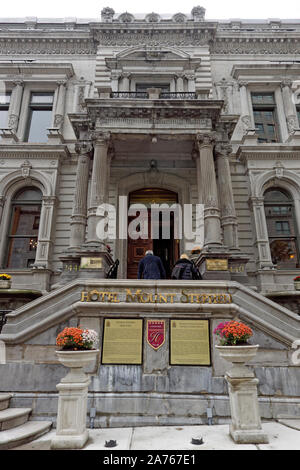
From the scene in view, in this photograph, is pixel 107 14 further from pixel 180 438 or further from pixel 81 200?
pixel 180 438

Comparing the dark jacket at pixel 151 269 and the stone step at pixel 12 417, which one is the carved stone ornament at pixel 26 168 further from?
the stone step at pixel 12 417

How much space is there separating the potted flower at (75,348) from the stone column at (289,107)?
49.8 ft

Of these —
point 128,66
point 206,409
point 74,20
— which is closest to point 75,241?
point 206,409

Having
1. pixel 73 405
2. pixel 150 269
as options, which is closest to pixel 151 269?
pixel 150 269

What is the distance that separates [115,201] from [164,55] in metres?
9.64

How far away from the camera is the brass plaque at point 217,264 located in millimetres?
9805

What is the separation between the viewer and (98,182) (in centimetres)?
1128

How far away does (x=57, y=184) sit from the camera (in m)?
14.5

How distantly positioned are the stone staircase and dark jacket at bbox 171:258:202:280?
16.8 ft

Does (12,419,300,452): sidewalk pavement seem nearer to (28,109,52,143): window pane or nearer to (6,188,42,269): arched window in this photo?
(6,188,42,269): arched window

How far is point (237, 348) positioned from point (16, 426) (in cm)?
459

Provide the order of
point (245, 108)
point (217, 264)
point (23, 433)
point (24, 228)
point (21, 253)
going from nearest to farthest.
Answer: point (23, 433), point (217, 264), point (21, 253), point (24, 228), point (245, 108)

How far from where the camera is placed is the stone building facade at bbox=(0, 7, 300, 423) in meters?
6.95

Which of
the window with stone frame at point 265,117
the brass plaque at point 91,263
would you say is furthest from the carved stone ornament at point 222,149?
the brass plaque at point 91,263
